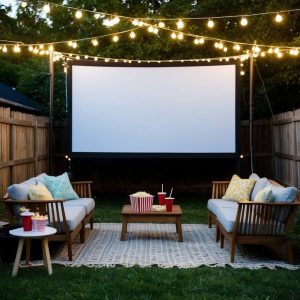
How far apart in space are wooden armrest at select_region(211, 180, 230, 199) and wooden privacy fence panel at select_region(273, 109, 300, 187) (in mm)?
2490

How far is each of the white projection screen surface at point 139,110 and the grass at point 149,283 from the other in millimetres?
5829

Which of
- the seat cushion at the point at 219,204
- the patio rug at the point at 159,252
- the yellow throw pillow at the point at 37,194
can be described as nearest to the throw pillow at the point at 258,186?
the seat cushion at the point at 219,204

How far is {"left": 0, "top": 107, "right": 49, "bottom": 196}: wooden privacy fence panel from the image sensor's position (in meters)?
7.94

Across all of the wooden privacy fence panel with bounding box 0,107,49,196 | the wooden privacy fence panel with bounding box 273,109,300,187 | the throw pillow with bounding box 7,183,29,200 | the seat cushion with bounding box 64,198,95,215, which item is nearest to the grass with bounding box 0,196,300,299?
the throw pillow with bounding box 7,183,29,200

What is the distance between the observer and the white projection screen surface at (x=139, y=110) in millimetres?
10398

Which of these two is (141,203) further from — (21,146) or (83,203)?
(21,146)

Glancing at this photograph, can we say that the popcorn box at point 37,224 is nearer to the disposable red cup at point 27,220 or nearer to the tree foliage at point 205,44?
the disposable red cup at point 27,220

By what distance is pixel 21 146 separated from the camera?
8.96m

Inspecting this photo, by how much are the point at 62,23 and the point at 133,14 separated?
9.83ft

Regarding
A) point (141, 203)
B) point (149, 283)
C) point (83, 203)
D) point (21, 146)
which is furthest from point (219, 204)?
point (21, 146)

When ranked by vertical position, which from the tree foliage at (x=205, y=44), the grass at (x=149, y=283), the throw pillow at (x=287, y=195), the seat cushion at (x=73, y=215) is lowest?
the grass at (x=149, y=283)

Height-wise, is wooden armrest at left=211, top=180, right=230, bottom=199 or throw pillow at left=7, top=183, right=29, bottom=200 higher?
throw pillow at left=7, top=183, right=29, bottom=200

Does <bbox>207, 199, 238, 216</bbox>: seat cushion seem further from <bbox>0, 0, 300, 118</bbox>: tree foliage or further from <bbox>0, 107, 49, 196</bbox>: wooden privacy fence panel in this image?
<bbox>0, 0, 300, 118</bbox>: tree foliage

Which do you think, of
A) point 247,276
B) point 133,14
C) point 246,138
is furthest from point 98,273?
point 133,14
